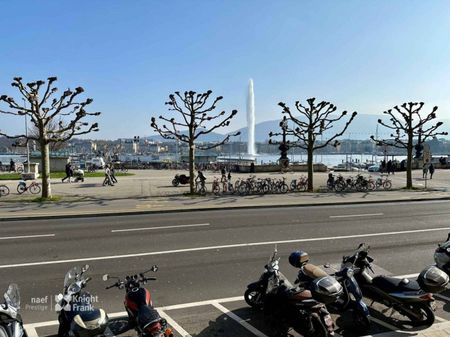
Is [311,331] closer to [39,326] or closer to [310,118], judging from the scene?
[39,326]

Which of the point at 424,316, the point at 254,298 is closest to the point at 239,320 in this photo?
the point at 254,298

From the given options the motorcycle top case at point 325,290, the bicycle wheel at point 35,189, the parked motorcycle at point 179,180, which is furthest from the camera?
the parked motorcycle at point 179,180

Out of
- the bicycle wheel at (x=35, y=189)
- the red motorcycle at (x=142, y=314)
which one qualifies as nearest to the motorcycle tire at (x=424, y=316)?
the red motorcycle at (x=142, y=314)

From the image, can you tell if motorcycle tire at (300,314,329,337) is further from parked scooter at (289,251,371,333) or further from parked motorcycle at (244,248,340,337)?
parked scooter at (289,251,371,333)

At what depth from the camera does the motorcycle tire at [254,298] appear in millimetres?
6891

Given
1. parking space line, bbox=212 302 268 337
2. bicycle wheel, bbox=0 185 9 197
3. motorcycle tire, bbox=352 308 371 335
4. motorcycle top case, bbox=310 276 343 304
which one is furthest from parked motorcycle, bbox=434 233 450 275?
bicycle wheel, bbox=0 185 9 197

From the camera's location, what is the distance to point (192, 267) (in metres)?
9.46

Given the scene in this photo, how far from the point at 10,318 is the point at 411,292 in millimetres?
5689

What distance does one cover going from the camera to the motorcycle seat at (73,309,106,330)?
489 centimetres

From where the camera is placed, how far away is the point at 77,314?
501cm

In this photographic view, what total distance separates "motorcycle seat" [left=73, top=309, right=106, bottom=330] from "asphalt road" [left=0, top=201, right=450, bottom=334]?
6.71 feet

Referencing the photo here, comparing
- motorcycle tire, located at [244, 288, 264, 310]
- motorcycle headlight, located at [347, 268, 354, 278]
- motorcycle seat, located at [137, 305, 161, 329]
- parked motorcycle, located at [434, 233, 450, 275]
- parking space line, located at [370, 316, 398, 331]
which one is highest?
motorcycle headlight, located at [347, 268, 354, 278]

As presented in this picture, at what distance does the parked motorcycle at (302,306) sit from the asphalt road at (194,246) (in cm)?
178

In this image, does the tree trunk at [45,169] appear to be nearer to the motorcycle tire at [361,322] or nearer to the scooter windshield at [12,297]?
the scooter windshield at [12,297]
